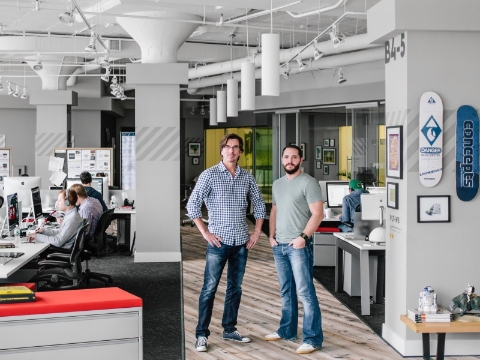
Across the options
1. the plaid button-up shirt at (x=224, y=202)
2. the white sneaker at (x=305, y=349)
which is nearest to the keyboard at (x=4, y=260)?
the plaid button-up shirt at (x=224, y=202)

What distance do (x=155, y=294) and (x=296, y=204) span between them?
139 inches

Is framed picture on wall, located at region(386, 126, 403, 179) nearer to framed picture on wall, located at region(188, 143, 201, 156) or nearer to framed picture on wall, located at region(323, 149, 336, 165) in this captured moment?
framed picture on wall, located at region(323, 149, 336, 165)

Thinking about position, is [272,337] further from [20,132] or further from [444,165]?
[20,132]

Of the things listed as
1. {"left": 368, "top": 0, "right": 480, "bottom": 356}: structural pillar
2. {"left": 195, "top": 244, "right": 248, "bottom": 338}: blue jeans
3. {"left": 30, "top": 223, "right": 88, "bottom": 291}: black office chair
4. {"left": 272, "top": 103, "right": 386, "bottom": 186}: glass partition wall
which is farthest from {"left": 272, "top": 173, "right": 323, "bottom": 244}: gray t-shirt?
{"left": 272, "top": 103, "right": 386, "bottom": 186}: glass partition wall

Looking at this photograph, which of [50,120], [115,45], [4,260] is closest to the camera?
[4,260]

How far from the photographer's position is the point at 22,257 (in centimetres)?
723

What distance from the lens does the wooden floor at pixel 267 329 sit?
6.48 meters

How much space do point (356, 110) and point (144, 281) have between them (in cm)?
796

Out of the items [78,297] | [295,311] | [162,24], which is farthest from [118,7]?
[78,297]

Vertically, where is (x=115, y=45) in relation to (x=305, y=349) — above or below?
above

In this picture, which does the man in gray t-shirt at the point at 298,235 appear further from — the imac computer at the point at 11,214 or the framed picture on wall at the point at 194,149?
the framed picture on wall at the point at 194,149

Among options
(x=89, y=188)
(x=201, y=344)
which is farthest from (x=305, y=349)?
(x=89, y=188)

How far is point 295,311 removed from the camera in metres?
6.74

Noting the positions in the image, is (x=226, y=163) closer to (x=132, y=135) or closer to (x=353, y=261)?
(x=353, y=261)
